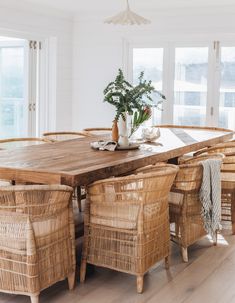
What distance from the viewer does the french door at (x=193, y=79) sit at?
22.0 feet

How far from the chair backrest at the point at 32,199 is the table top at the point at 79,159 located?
15 cm

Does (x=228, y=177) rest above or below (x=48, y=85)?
below

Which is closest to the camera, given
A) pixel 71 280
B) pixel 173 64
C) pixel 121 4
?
pixel 71 280

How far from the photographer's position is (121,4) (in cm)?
654

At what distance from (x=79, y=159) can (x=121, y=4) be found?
3590mm

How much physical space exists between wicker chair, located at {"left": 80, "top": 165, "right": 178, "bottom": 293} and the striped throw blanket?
55 cm

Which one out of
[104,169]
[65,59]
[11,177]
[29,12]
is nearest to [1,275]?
[11,177]

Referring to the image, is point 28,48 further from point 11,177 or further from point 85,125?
point 11,177

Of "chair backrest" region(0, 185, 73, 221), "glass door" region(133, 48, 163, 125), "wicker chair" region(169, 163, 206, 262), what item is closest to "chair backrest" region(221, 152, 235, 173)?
"wicker chair" region(169, 163, 206, 262)

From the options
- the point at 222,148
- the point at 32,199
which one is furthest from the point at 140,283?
the point at 222,148

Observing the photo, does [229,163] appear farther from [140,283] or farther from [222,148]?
[140,283]

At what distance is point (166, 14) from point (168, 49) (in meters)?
0.48

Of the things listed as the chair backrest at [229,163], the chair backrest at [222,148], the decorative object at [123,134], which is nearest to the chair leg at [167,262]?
the decorative object at [123,134]

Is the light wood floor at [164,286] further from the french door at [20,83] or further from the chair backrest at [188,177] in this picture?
the french door at [20,83]
